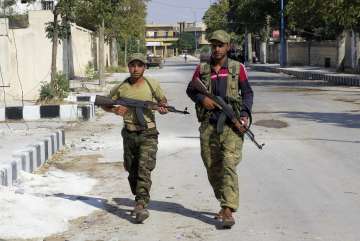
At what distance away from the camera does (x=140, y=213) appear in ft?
19.6

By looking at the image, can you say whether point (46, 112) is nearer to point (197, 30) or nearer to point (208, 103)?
point (208, 103)

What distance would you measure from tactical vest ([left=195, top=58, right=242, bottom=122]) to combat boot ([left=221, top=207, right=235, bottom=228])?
797mm

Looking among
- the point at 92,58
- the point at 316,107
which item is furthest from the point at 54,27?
the point at 92,58

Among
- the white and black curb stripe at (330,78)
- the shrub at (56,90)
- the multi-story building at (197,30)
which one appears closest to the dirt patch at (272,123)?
the shrub at (56,90)

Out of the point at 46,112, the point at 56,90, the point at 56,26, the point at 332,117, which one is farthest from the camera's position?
the point at 56,26

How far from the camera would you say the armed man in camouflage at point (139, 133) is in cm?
610

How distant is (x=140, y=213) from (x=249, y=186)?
6.41ft

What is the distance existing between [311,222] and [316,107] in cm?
1175

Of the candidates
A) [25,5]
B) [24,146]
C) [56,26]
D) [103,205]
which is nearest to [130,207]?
[103,205]

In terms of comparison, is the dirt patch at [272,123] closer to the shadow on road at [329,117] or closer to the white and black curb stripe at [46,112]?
the shadow on road at [329,117]

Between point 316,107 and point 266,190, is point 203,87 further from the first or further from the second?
point 316,107

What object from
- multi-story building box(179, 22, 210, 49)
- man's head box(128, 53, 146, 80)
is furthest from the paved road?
multi-story building box(179, 22, 210, 49)

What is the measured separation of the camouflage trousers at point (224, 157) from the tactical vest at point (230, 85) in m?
0.14

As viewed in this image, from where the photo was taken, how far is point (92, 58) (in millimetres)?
42969
